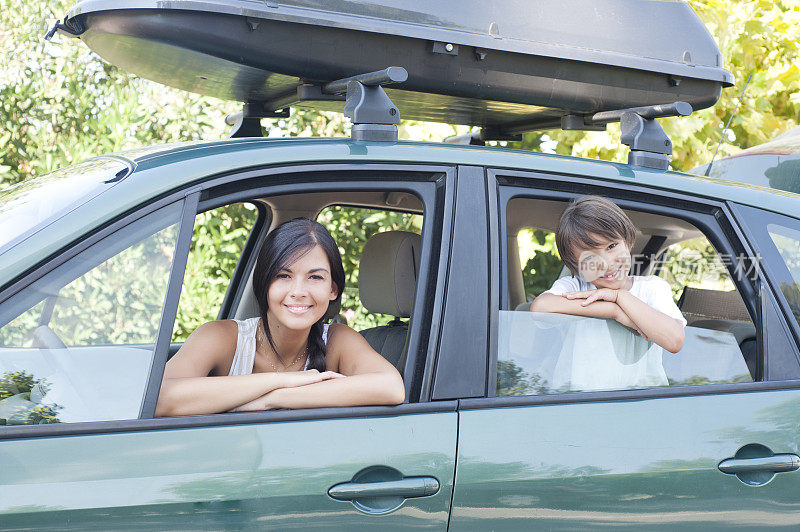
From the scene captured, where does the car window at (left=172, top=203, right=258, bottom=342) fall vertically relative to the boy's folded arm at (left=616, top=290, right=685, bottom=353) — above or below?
above

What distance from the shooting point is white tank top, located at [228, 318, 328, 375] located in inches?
87.5

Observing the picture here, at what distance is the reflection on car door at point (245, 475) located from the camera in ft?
5.15

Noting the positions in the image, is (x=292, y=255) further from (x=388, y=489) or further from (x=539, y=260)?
(x=539, y=260)

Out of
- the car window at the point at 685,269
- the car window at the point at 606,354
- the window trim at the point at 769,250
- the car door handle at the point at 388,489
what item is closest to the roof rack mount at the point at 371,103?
the car window at the point at 606,354

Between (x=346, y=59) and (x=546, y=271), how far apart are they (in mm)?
3768

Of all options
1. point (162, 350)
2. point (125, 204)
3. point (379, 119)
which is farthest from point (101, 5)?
point (162, 350)

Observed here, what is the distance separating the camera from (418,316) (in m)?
1.99

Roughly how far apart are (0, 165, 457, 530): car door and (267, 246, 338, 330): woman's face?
12.3 inches

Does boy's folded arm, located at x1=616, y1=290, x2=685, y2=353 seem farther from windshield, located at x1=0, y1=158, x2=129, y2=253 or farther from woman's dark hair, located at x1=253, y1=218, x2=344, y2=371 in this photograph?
windshield, located at x1=0, y1=158, x2=129, y2=253

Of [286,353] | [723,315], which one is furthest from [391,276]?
[723,315]

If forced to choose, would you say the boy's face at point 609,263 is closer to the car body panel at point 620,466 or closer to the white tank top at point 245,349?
the car body panel at point 620,466

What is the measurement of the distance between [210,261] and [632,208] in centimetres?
410

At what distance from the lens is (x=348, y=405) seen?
6.07 ft

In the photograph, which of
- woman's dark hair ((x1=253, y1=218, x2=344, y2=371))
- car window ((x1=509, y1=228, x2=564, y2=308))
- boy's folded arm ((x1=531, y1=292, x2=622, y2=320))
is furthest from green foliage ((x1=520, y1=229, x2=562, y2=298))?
woman's dark hair ((x1=253, y1=218, x2=344, y2=371))
